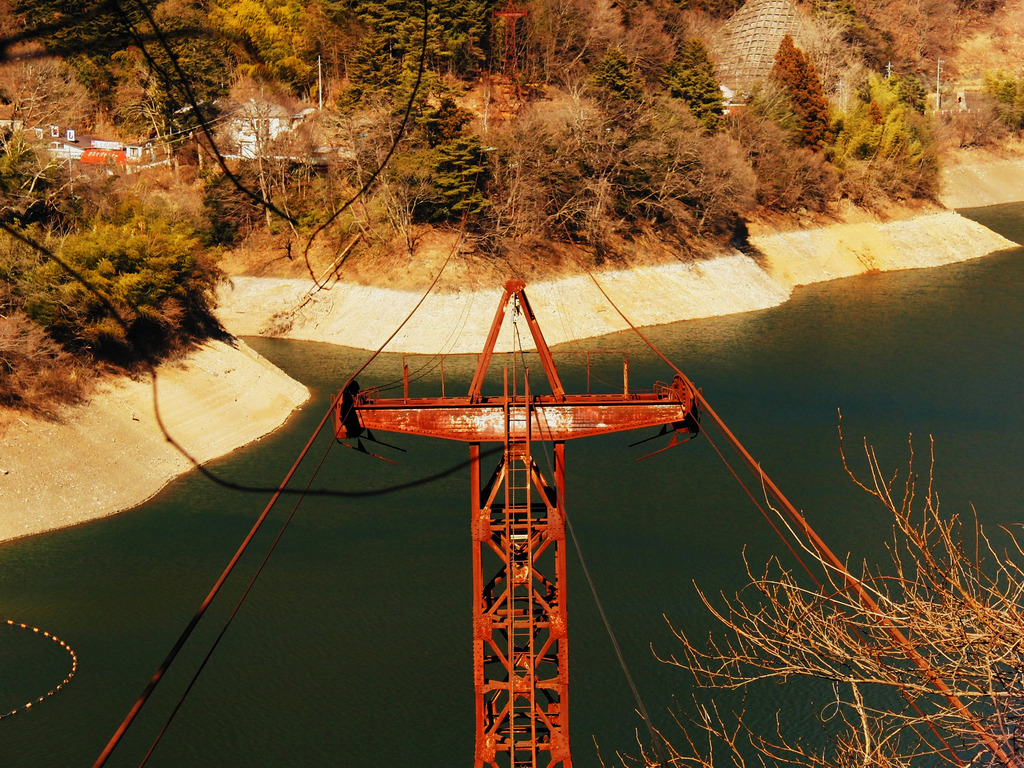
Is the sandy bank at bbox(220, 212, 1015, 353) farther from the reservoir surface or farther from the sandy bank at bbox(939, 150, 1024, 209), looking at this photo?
the sandy bank at bbox(939, 150, 1024, 209)

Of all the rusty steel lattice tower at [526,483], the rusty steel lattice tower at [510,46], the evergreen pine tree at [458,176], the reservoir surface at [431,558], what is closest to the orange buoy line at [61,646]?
the reservoir surface at [431,558]

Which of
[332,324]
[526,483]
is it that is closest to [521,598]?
[526,483]

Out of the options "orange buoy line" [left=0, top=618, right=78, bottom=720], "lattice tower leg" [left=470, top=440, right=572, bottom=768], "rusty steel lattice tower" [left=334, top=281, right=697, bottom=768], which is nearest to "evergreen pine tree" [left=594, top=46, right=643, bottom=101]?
"orange buoy line" [left=0, top=618, right=78, bottom=720]

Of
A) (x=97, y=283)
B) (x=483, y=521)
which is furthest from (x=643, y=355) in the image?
(x=483, y=521)

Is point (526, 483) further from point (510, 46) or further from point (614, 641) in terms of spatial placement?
point (510, 46)

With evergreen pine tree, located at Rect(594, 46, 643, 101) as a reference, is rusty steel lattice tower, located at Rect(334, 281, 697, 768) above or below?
below

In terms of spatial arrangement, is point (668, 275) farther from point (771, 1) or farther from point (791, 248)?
point (771, 1)
